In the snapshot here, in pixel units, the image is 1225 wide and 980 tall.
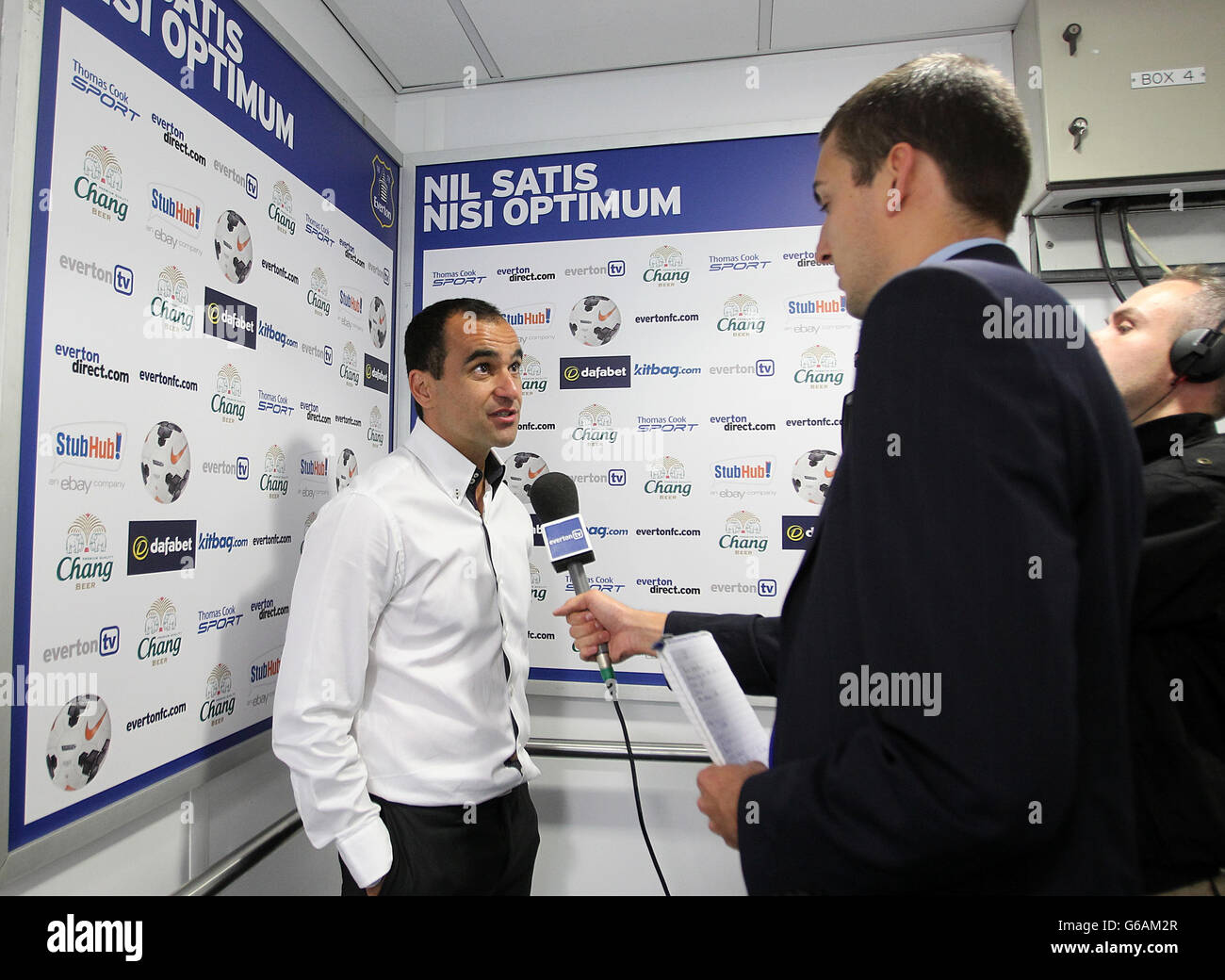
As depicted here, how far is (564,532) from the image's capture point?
4.55 feet

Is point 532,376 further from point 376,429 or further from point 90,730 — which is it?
point 90,730

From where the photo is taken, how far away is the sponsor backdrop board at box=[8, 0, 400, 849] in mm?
1108

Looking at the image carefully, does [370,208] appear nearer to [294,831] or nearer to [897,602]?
[294,831]

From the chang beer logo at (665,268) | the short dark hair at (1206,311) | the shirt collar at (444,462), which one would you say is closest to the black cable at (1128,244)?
the short dark hair at (1206,311)

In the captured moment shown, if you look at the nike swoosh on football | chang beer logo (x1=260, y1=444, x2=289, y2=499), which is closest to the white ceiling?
chang beer logo (x1=260, y1=444, x2=289, y2=499)

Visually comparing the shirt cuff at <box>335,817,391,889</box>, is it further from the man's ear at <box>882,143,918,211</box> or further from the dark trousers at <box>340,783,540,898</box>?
the man's ear at <box>882,143,918,211</box>

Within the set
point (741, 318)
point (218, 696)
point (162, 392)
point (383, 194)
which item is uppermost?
point (383, 194)

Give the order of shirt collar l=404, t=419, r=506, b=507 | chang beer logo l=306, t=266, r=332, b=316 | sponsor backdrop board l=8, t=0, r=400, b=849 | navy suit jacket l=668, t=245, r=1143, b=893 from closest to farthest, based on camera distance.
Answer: navy suit jacket l=668, t=245, r=1143, b=893 < sponsor backdrop board l=8, t=0, r=400, b=849 < shirt collar l=404, t=419, r=506, b=507 < chang beer logo l=306, t=266, r=332, b=316

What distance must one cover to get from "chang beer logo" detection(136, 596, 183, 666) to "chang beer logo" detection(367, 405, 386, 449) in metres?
0.91

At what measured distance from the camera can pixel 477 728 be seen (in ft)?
4.99

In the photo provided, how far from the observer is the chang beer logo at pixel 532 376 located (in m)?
2.29

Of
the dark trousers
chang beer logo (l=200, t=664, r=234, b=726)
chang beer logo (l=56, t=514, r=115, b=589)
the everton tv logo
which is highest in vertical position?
the everton tv logo

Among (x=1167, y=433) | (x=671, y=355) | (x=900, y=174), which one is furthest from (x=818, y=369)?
(x=900, y=174)

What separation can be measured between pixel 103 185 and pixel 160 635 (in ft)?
2.74
